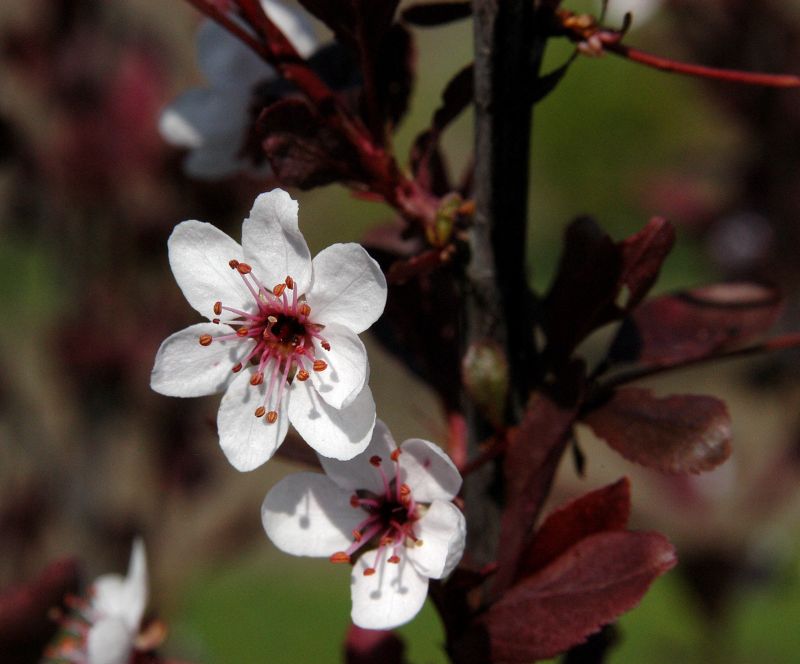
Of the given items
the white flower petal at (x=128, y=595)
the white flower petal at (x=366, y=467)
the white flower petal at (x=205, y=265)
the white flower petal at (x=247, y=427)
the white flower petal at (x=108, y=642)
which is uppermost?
the white flower petal at (x=205, y=265)

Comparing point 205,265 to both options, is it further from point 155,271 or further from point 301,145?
point 155,271

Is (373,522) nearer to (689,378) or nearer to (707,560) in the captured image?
(707,560)

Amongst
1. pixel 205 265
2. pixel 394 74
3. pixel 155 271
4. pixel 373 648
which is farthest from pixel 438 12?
pixel 155 271

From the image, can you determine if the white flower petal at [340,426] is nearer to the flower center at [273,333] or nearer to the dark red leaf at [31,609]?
the flower center at [273,333]

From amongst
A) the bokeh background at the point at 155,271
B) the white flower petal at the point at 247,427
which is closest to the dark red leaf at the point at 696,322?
the white flower petal at the point at 247,427

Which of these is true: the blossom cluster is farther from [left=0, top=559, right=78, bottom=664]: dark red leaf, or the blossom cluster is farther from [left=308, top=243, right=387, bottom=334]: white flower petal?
[left=0, top=559, right=78, bottom=664]: dark red leaf

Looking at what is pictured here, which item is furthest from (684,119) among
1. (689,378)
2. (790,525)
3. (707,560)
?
(707,560)

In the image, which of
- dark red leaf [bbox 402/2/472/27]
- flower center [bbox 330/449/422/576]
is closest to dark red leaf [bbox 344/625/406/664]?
flower center [bbox 330/449/422/576]
